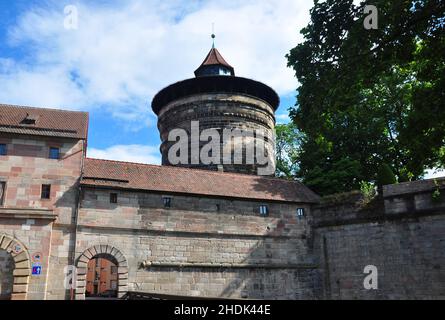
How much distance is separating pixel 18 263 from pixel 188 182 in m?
8.50

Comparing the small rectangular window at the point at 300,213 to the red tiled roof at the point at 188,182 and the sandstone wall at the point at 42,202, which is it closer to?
the red tiled roof at the point at 188,182

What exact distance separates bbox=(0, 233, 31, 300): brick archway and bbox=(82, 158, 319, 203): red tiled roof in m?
3.74

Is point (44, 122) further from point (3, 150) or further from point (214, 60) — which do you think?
point (214, 60)

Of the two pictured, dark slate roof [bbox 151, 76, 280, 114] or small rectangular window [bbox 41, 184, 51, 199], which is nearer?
small rectangular window [bbox 41, 184, 51, 199]

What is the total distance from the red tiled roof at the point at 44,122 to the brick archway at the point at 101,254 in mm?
4993

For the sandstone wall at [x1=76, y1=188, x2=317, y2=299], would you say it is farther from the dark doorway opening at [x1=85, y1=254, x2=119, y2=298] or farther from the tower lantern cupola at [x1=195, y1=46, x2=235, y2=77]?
the dark doorway opening at [x1=85, y1=254, x2=119, y2=298]

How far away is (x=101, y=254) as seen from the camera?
59.2 feet

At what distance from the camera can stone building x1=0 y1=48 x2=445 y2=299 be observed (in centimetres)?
1692

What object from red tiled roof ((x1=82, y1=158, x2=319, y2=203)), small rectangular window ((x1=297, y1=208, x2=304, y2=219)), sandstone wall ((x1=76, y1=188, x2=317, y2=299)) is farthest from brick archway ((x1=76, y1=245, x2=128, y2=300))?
small rectangular window ((x1=297, y1=208, x2=304, y2=219))

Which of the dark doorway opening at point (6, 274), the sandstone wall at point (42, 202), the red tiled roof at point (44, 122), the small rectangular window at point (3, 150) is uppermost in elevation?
the red tiled roof at point (44, 122)

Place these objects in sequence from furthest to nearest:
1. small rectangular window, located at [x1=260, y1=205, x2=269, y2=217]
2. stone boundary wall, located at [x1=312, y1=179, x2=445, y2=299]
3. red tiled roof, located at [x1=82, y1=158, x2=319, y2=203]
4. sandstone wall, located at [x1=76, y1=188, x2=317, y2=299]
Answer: small rectangular window, located at [x1=260, y1=205, x2=269, y2=217]
red tiled roof, located at [x1=82, y1=158, x2=319, y2=203]
stone boundary wall, located at [x1=312, y1=179, x2=445, y2=299]
sandstone wall, located at [x1=76, y1=188, x2=317, y2=299]

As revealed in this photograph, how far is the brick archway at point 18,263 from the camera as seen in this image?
15.3 metres

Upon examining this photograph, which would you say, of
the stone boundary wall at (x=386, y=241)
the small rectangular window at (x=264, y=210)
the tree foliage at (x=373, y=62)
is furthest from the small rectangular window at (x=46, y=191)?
the stone boundary wall at (x=386, y=241)

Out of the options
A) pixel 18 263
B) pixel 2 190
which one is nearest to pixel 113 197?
pixel 2 190
